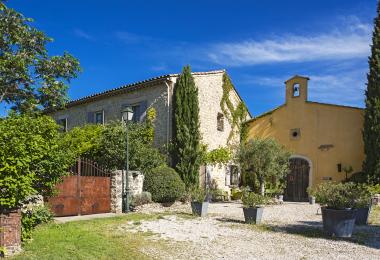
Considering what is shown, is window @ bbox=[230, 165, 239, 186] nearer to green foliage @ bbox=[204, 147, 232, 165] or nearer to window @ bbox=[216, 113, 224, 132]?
window @ bbox=[216, 113, 224, 132]

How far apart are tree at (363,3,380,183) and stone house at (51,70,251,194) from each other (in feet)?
24.9

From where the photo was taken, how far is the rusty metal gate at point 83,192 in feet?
38.9

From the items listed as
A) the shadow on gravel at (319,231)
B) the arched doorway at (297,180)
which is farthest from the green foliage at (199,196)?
the arched doorway at (297,180)

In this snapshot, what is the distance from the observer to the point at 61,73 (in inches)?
717

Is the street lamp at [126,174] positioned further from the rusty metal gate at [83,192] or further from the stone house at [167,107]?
the stone house at [167,107]

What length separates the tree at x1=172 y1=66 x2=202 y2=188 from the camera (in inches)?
691

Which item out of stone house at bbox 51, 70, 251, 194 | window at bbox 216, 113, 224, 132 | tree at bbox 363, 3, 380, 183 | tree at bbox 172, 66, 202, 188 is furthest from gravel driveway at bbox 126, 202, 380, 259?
window at bbox 216, 113, 224, 132

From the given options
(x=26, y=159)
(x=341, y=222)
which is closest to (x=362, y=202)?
(x=341, y=222)

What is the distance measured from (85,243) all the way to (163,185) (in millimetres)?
7851

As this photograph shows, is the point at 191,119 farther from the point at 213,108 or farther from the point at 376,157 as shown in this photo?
the point at 376,157

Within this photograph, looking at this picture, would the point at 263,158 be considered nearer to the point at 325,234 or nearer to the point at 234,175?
the point at 234,175

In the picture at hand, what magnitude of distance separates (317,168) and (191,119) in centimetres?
797

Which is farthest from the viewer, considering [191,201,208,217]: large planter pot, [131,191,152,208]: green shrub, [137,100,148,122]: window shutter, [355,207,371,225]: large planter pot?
[137,100,148,122]: window shutter

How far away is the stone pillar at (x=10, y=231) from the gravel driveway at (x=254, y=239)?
2482mm
